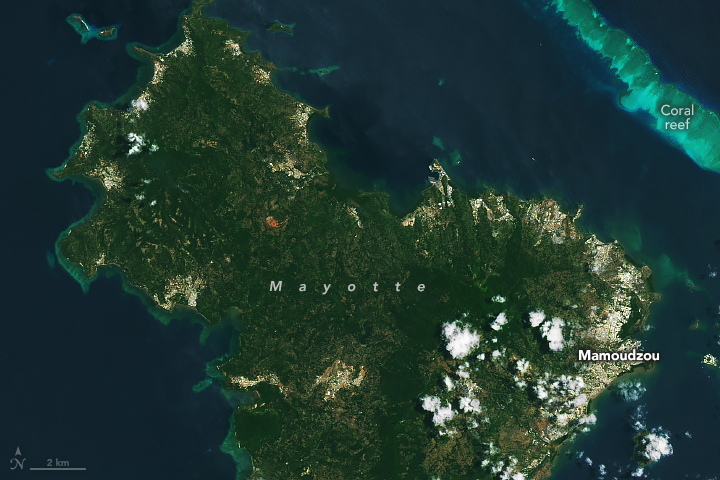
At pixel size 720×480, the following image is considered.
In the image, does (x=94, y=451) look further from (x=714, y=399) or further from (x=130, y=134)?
(x=714, y=399)

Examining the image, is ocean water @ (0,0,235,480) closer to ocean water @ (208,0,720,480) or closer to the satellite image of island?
the satellite image of island

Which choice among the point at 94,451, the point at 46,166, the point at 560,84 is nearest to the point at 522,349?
the point at 560,84

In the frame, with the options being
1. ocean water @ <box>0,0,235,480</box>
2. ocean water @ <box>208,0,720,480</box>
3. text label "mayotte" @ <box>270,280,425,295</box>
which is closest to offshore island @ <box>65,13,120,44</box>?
ocean water @ <box>0,0,235,480</box>

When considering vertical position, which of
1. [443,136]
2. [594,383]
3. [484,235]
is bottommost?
[594,383]

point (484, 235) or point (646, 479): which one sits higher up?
point (484, 235)

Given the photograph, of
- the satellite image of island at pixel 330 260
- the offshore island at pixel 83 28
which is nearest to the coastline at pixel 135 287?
the satellite image of island at pixel 330 260

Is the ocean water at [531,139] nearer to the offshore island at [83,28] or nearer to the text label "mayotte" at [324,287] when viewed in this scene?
the text label "mayotte" at [324,287]

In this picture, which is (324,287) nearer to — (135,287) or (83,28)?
(135,287)
